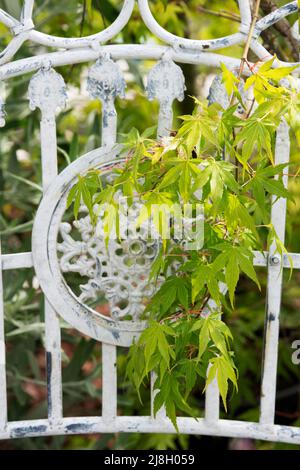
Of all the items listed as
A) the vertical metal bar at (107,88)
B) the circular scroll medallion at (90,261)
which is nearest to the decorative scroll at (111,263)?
the circular scroll medallion at (90,261)

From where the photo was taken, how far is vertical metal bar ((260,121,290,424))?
1433 mm

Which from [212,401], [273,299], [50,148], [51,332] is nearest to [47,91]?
[50,148]

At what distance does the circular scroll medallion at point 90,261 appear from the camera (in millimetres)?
1439

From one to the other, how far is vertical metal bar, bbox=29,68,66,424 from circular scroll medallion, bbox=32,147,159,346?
0.03m

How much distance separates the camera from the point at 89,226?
4.82ft

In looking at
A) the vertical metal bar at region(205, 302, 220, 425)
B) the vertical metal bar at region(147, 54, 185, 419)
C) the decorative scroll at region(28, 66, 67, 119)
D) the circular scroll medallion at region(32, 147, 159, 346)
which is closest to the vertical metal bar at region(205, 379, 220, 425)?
the vertical metal bar at region(205, 302, 220, 425)

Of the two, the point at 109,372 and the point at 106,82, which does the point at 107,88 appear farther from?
the point at 109,372

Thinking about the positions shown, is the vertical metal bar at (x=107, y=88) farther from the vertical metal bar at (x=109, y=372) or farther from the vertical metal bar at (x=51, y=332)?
the vertical metal bar at (x=109, y=372)

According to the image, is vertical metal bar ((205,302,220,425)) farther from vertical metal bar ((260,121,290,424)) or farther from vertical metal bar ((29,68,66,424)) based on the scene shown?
vertical metal bar ((29,68,66,424))

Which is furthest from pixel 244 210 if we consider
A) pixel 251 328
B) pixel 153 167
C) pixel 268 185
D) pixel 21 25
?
pixel 251 328

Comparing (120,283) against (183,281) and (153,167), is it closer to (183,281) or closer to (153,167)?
(183,281)

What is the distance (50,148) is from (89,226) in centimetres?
17

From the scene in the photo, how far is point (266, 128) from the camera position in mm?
1238

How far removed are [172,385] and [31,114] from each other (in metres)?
1.03
